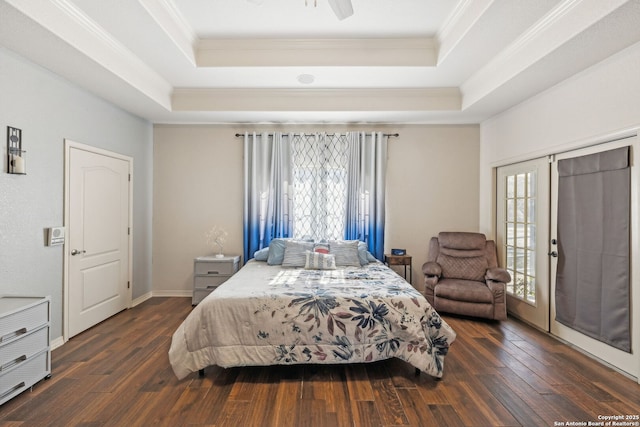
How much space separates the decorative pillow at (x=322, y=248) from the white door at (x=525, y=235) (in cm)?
232

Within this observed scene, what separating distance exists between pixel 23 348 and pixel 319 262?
8.41 ft

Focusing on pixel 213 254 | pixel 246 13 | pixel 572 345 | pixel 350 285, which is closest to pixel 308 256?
pixel 350 285

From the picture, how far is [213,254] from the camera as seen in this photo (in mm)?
4629

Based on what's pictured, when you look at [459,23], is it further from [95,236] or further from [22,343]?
[95,236]

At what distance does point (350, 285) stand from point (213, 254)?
8.32ft

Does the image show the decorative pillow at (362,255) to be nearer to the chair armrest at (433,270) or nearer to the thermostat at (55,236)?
the chair armrest at (433,270)

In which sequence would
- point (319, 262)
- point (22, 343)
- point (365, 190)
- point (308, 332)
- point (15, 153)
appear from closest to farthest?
1. point (22, 343)
2. point (308, 332)
3. point (15, 153)
4. point (319, 262)
5. point (365, 190)

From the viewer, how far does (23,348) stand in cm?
216

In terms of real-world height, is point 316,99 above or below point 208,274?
above

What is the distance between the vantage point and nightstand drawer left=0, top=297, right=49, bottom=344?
204 centimetres

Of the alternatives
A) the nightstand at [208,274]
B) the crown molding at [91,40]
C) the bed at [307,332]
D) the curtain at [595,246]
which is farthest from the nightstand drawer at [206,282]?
the curtain at [595,246]

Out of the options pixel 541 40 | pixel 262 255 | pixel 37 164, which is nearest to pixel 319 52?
pixel 541 40

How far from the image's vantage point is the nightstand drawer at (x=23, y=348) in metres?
2.03

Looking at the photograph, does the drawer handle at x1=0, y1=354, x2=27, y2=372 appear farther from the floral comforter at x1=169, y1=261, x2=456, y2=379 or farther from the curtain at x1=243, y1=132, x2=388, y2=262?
the curtain at x1=243, y1=132, x2=388, y2=262
